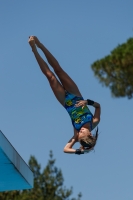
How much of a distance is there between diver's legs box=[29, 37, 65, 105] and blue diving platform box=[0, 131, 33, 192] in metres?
1.67

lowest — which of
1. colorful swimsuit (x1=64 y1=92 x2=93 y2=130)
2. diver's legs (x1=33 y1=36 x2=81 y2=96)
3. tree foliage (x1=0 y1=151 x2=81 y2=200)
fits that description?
tree foliage (x1=0 y1=151 x2=81 y2=200)

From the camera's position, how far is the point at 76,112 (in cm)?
1047

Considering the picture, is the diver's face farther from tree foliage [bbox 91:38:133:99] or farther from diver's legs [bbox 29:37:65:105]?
tree foliage [bbox 91:38:133:99]

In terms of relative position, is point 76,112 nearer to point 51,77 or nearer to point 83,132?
point 83,132

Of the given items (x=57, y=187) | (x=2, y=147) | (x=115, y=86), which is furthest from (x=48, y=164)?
(x=2, y=147)

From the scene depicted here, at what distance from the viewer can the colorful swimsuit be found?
1035 centimetres

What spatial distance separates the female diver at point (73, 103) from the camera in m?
10.2

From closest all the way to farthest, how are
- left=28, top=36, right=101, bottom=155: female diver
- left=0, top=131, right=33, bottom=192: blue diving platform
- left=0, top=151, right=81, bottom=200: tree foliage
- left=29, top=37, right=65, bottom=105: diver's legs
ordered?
1. left=28, top=36, right=101, bottom=155: female diver
2. left=29, top=37, right=65, bottom=105: diver's legs
3. left=0, top=131, right=33, bottom=192: blue diving platform
4. left=0, top=151, right=81, bottom=200: tree foliage

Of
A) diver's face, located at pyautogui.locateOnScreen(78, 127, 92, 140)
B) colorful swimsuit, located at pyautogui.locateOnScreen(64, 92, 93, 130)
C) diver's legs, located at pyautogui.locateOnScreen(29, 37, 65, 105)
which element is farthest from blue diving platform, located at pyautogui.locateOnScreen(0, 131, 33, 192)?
diver's face, located at pyautogui.locateOnScreen(78, 127, 92, 140)

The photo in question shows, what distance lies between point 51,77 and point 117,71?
1238 centimetres

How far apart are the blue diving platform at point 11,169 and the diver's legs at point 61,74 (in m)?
1.76

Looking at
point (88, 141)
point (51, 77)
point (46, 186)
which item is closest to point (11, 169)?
point (51, 77)

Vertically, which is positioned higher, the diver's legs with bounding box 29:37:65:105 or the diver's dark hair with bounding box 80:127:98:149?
the diver's legs with bounding box 29:37:65:105

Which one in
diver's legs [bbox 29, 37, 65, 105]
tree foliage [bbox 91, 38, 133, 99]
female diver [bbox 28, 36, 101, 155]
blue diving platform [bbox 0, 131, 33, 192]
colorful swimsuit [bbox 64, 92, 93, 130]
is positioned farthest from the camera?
tree foliage [bbox 91, 38, 133, 99]
